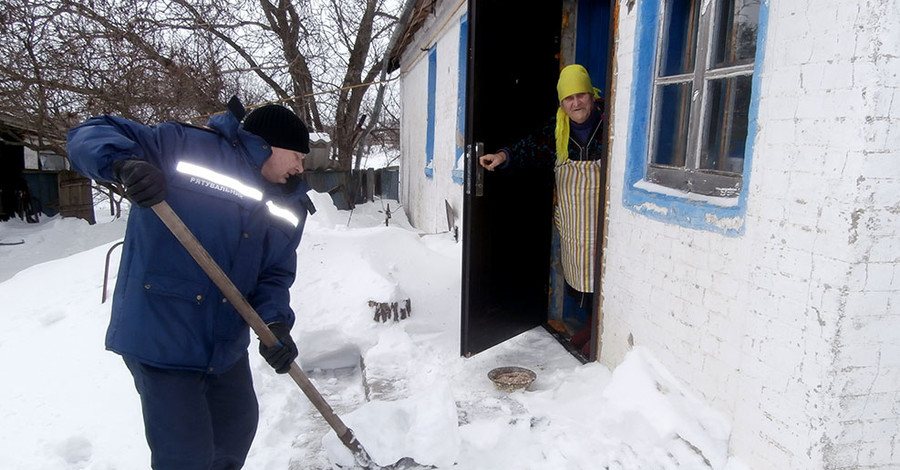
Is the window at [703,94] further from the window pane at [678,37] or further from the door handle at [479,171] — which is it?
the door handle at [479,171]

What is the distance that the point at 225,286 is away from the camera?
2.01 metres

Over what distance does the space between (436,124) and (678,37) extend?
214 inches

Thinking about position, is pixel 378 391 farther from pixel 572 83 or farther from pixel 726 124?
pixel 726 124

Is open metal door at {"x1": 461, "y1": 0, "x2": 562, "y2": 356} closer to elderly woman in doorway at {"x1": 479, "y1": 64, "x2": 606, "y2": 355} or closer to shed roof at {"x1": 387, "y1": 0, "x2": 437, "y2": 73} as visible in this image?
elderly woman in doorway at {"x1": 479, "y1": 64, "x2": 606, "y2": 355}

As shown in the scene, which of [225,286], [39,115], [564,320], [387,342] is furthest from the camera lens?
[39,115]

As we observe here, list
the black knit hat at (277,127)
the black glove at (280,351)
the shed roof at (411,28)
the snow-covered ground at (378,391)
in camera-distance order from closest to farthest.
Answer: the black knit hat at (277,127)
the black glove at (280,351)
the snow-covered ground at (378,391)
the shed roof at (411,28)

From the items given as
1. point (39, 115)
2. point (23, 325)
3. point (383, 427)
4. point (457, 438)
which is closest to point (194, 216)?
point (383, 427)

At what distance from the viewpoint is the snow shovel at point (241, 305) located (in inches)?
75.0

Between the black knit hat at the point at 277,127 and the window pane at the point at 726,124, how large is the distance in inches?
70.8

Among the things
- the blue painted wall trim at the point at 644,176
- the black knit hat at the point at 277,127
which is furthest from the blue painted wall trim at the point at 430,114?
the black knit hat at the point at 277,127

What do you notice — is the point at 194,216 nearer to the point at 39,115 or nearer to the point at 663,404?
the point at 663,404

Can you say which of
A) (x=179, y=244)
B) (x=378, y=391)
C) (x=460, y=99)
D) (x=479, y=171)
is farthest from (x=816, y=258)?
(x=460, y=99)

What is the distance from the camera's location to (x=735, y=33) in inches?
91.5

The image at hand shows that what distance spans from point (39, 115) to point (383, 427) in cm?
990
